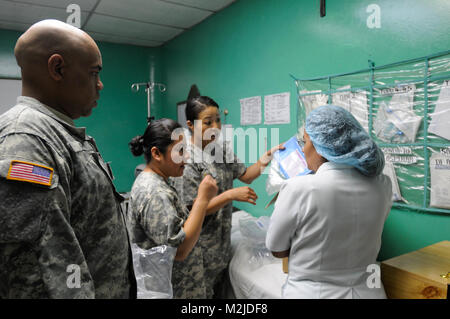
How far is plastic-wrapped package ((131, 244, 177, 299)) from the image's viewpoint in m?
1.07

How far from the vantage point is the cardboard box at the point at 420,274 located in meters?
1.02

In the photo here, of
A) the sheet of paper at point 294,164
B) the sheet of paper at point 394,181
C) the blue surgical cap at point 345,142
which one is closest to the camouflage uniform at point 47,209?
the blue surgical cap at point 345,142

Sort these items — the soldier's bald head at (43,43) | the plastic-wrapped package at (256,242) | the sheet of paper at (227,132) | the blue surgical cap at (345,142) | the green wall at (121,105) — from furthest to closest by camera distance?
the green wall at (121,105) < the sheet of paper at (227,132) < the plastic-wrapped package at (256,242) < the blue surgical cap at (345,142) < the soldier's bald head at (43,43)

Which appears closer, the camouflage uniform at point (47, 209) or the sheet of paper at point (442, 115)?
the camouflage uniform at point (47, 209)

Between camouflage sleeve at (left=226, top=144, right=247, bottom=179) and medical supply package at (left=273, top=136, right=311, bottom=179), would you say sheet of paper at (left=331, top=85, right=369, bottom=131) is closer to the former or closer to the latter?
medical supply package at (left=273, top=136, right=311, bottom=179)

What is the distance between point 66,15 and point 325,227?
10.0 feet

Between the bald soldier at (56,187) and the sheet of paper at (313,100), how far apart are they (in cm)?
143

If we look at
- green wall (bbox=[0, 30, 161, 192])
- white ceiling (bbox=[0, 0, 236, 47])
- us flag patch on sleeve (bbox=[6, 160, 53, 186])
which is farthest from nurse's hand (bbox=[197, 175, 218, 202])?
green wall (bbox=[0, 30, 161, 192])

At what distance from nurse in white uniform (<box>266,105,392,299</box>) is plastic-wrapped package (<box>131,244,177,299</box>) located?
401 mm

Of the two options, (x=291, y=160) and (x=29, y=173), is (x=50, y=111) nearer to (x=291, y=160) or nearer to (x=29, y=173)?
(x=29, y=173)

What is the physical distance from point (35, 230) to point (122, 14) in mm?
2809

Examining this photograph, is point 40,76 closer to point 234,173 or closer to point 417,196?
point 234,173

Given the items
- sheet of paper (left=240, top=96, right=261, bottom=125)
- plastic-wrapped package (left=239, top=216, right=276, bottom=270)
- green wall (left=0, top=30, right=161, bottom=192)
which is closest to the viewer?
plastic-wrapped package (left=239, top=216, right=276, bottom=270)

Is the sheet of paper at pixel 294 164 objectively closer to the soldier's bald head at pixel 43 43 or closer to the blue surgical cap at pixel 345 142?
the blue surgical cap at pixel 345 142
